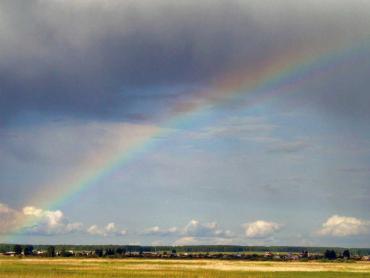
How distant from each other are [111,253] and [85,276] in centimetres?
13476

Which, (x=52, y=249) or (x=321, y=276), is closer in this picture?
(x=321, y=276)

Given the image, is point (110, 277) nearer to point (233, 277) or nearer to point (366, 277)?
point (233, 277)

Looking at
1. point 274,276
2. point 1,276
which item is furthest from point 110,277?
point 274,276

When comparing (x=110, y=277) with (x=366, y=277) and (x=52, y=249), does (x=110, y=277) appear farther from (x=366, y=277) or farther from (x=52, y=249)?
(x=52, y=249)

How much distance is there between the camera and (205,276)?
2518 inches

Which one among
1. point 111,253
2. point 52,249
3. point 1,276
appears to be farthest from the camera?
point 111,253

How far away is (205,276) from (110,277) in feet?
34.5

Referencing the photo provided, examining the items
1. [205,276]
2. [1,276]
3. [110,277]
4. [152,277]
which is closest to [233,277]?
[205,276]

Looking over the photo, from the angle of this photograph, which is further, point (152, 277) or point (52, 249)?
point (52, 249)

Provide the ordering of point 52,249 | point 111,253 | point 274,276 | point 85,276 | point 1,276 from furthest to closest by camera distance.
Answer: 1. point 111,253
2. point 52,249
3. point 274,276
4. point 85,276
5. point 1,276

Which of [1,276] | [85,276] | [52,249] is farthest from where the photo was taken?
[52,249]

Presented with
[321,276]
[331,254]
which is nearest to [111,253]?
[331,254]

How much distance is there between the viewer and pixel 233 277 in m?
63.2

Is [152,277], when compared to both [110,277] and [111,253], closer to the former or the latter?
[110,277]
